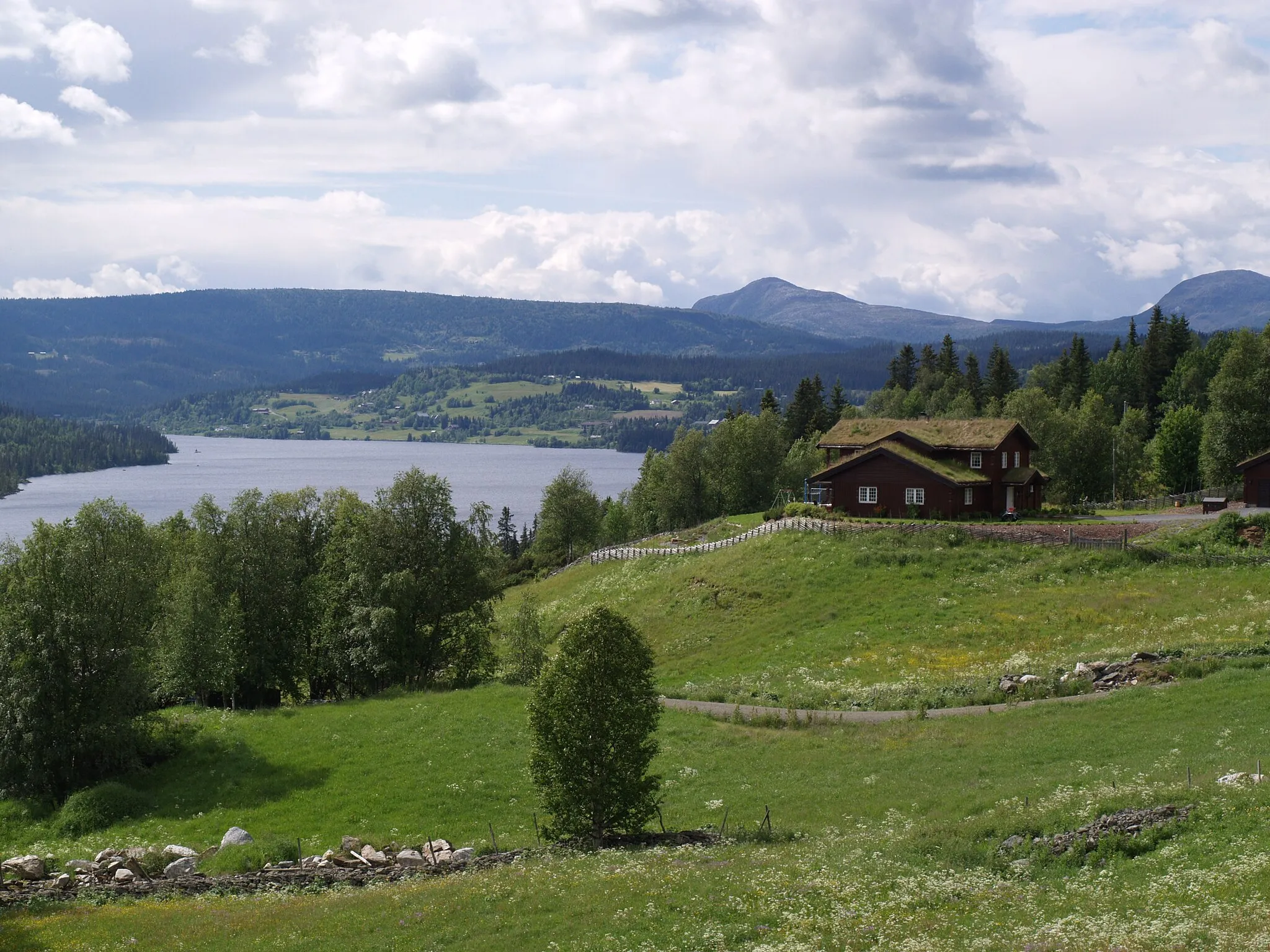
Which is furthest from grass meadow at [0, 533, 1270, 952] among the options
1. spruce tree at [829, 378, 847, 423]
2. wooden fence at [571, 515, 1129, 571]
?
spruce tree at [829, 378, 847, 423]

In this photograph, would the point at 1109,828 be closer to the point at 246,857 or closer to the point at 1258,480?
the point at 246,857

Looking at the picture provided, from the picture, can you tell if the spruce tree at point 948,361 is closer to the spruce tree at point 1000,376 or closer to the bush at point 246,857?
the spruce tree at point 1000,376

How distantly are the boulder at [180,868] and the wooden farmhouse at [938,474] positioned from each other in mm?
48797

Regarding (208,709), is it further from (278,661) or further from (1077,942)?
(1077,942)

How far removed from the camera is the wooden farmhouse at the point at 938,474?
2589 inches

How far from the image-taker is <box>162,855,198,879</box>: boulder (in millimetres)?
26172

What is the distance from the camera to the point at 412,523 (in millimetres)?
52625

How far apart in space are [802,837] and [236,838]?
1513cm

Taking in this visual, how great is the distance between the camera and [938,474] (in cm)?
6506

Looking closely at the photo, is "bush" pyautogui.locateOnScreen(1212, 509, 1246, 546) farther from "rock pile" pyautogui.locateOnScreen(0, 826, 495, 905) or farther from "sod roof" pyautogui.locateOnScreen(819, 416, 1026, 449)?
"rock pile" pyautogui.locateOnScreen(0, 826, 495, 905)

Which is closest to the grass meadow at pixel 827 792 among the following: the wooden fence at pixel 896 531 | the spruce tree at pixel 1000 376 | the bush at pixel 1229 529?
the wooden fence at pixel 896 531

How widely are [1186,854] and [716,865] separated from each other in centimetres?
904

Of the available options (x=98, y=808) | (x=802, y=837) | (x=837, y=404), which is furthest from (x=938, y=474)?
(x=837, y=404)

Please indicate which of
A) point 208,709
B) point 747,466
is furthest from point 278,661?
point 747,466
